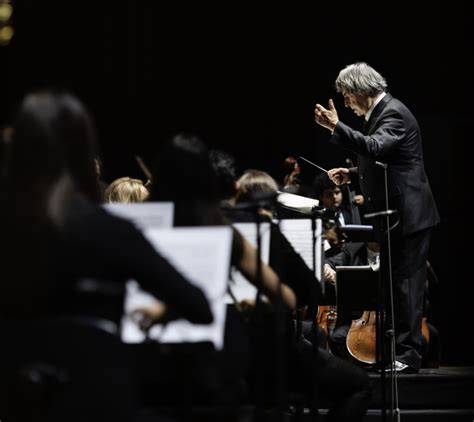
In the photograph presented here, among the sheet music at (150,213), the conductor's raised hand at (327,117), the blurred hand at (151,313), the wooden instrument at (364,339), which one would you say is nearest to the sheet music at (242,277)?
the sheet music at (150,213)

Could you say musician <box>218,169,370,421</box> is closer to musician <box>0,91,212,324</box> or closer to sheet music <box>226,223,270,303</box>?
sheet music <box>226,223,270,303</box>

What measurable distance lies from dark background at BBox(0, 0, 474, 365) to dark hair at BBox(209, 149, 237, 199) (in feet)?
9.09

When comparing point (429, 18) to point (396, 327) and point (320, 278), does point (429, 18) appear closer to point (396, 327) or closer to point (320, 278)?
point (396, 327)

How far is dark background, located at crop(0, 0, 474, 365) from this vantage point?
19.8 ft

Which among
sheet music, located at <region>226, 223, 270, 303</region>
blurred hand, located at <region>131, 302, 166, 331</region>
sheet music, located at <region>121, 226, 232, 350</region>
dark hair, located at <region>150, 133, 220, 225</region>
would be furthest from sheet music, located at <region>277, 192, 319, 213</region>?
blurred hand, located at <region>131, 302, 166, 331</region>

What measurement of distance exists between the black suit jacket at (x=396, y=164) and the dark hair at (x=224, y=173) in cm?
122

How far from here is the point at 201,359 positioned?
8.07 ft

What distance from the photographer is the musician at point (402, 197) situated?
434 centimetres

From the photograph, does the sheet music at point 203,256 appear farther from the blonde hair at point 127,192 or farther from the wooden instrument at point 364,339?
the wooden instrument at point 364,339

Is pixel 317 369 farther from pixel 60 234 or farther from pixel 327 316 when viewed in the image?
pixel 327 316

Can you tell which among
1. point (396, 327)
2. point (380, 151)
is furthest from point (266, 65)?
point (396, 327)

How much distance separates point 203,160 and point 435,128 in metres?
3.99

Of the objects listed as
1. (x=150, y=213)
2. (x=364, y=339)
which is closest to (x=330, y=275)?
(x=364, y=339)

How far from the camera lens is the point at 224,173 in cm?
329
